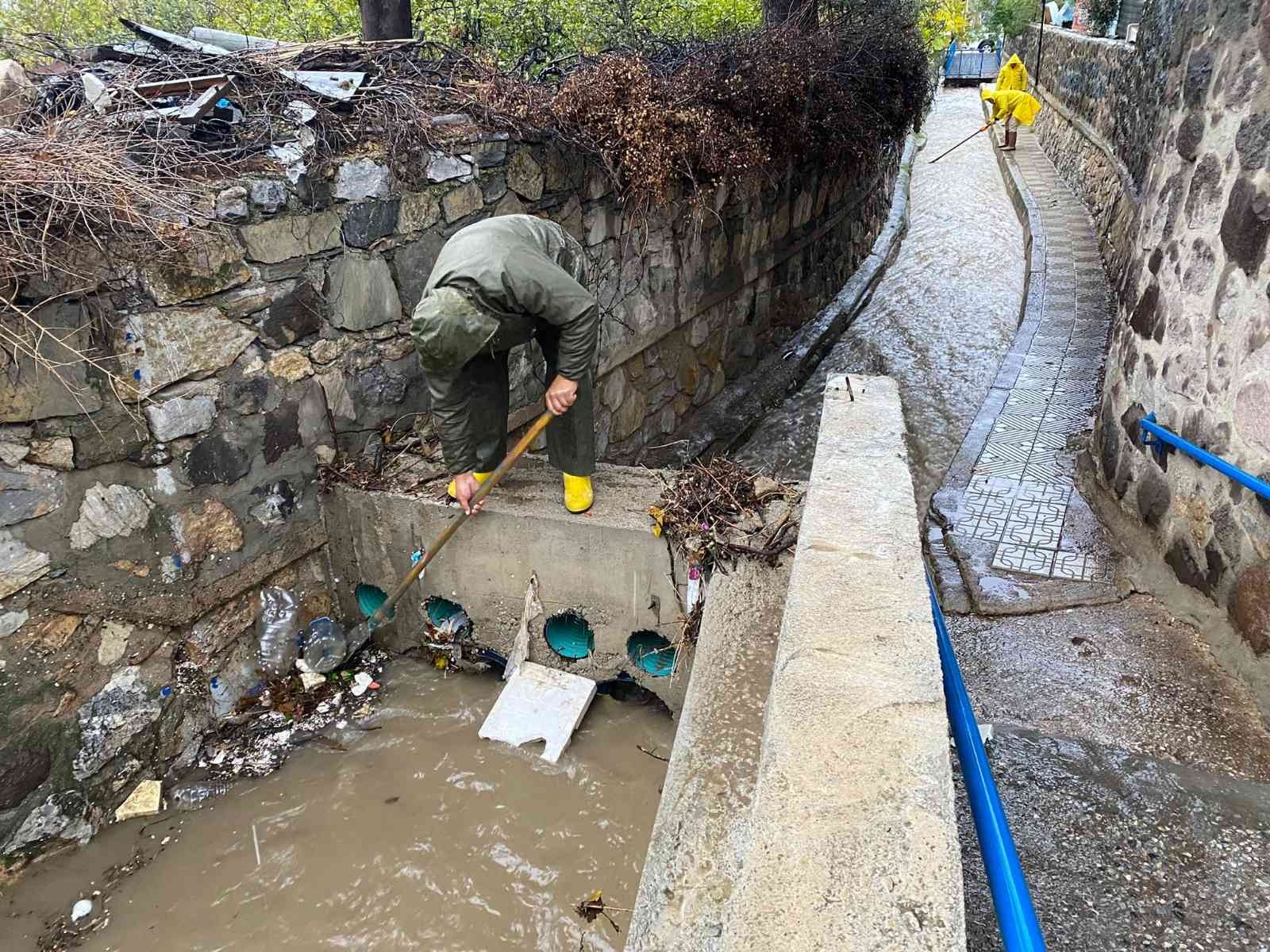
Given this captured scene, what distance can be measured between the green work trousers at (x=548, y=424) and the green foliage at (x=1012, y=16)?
22.8 metres

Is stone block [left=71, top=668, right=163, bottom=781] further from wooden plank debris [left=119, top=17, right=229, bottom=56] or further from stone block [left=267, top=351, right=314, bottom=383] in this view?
wooden plank debris [left=119, top=17, right=229, bottom=56]

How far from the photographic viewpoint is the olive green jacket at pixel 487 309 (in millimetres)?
2643

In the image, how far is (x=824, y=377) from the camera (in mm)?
7422

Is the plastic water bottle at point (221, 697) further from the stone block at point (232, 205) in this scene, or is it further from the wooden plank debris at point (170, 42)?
the wooden plank debris at point (170, 42)

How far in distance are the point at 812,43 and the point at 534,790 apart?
580cm

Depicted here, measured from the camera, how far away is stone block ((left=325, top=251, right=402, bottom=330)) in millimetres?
3135

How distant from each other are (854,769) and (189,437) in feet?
8.09

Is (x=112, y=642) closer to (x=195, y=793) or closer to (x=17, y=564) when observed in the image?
(x=17, y=564)

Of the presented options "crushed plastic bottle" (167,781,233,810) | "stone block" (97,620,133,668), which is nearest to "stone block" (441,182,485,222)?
"stone block" (97,620,133,668)

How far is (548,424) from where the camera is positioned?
3.21 metres

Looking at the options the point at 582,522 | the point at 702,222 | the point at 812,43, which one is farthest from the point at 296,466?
the point at 812,43

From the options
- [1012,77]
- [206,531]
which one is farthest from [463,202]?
[1012,77]

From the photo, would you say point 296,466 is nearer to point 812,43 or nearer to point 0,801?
point 0,801

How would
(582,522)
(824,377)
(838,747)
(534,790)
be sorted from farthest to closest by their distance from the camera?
(824,377)
(582,522)
(534,790)
(838,747)
